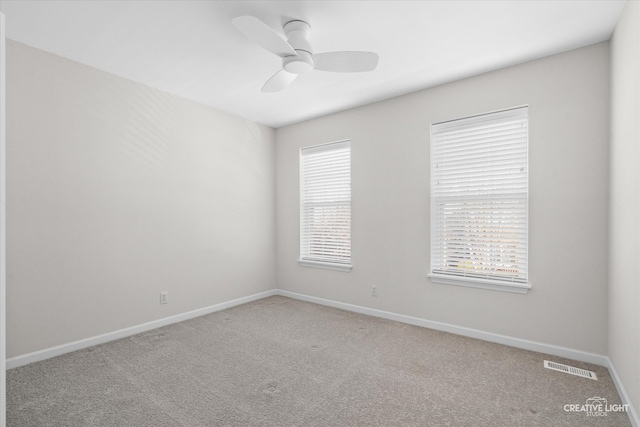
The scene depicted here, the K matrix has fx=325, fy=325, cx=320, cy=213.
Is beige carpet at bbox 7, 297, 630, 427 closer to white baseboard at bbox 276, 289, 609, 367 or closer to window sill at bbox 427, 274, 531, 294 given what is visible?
white baseboard at bbox 276, 289, 609, 367

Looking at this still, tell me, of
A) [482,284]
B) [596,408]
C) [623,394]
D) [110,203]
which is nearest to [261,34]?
[110,203]

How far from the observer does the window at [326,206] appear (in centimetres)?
427

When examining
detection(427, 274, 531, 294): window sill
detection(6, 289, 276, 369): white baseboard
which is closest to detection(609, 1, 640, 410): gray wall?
detection(427, 274, 531, 294): window sill

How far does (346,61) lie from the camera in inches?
93.4

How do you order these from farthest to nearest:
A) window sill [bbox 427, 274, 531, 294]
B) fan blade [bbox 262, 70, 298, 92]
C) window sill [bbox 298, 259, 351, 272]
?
window sill [bbox 298, 259, 351, 272] < window sill [bbox 427, 274, 531, 294] < fan blade [bbox 262, 70, 298, 92]

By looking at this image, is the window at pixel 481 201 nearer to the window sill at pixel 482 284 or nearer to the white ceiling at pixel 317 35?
the window sill at pixel 482 284

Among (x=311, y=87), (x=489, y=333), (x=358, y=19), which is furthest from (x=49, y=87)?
(x=489, y=333)

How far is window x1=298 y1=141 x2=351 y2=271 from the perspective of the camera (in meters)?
4.27

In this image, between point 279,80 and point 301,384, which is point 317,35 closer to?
point 279,80

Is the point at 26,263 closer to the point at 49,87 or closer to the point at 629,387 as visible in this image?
the point at 49,87

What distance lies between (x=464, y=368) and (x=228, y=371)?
186cm

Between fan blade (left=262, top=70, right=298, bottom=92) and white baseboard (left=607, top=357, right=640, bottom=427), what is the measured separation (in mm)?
3098

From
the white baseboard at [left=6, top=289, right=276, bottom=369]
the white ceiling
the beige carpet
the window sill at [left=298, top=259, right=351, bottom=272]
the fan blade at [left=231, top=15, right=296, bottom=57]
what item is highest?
the white ceiling

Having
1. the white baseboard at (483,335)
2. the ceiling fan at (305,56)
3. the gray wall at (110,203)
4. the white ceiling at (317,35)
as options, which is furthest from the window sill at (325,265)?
the ceiling fan at (305,56)
